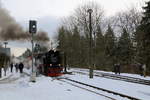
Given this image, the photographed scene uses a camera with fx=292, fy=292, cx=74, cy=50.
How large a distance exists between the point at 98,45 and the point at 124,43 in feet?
56.7

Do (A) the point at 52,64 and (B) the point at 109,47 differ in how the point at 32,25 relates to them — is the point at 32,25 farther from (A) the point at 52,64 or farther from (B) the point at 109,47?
(B) the point at 109,47

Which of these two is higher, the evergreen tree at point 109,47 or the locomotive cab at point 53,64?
the evergreen tree at point 109,47

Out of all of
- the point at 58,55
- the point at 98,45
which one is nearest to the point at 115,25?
the point at 98,45

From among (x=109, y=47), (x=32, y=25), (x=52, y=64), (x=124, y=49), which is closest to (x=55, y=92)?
(x=32, y=25)

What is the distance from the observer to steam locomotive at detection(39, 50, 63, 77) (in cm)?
3344

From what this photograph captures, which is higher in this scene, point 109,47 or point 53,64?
point 109,47

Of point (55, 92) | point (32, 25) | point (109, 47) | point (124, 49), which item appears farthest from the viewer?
point (109, 47)

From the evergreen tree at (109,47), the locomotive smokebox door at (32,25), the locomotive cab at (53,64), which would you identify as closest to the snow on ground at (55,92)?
the locomotive smokebox door at (32,25)

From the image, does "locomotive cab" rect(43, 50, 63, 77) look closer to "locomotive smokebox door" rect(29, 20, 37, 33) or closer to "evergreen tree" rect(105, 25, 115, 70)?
"locomotive smokebox door" rect(29, 20, 37, 33)

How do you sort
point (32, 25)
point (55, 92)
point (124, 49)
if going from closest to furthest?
point (55, 92) < point (32, 25) < point (124, 49)

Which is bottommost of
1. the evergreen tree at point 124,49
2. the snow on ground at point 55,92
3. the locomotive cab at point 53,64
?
the snow on ground at point 55,92

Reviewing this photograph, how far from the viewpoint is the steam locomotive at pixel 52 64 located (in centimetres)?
3344

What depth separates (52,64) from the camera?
33.6m

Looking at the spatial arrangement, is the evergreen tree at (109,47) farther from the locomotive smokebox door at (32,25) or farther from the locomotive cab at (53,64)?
the locomotive smokebox door at (32,25)
